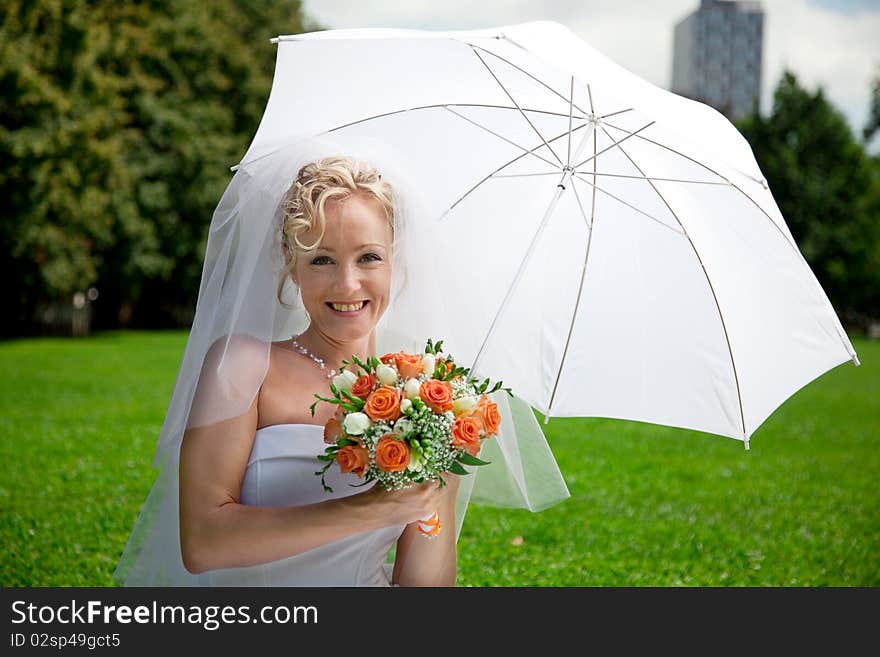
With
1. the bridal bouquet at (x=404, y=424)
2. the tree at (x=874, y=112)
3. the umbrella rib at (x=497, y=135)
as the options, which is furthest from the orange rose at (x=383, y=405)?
the tree at (x=874, y=112)

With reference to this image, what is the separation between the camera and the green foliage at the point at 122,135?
24.9 meters

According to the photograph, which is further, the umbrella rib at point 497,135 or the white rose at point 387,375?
the umbrella rib at point 497,135

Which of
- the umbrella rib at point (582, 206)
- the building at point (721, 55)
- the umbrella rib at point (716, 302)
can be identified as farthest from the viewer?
the building at point (721, 55)

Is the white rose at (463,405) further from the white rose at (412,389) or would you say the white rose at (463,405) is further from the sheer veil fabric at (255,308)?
the sheer veil fabric at (255,308)

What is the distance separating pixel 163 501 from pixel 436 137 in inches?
73.5

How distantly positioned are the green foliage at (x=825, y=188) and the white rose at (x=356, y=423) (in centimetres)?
4405

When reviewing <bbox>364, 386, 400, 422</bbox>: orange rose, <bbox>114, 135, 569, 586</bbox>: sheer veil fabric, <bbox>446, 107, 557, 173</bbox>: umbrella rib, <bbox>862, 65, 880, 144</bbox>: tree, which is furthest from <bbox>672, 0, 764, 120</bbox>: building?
<bbox>364, 386, 400, 422</bbox>: orange rose

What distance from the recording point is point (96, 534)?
6.33 meters

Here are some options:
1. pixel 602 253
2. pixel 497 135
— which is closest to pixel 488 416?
pixel 602 253

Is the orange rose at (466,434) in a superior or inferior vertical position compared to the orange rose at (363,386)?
inferior

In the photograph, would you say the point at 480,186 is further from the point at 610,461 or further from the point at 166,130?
the point at 166,130

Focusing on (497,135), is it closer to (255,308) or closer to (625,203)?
(625,203)
